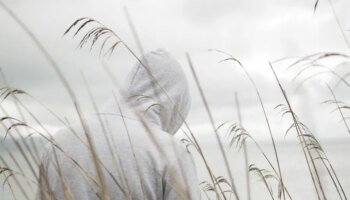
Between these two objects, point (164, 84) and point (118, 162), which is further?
point (164, 84)

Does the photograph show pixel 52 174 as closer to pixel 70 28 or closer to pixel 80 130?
pixel 80 130

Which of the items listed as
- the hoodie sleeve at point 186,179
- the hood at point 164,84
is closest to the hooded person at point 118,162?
the hoodie sleeve at point 186,179

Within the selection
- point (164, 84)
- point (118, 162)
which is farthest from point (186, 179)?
point (164, 84)

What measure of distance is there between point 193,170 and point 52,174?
594 mm

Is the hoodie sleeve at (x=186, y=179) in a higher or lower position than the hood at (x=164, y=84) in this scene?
lower

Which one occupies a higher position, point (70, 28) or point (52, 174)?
point (70, 28)

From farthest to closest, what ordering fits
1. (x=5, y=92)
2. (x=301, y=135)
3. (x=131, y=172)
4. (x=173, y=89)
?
(x=173, y=89) < (x=301, y=135) < (x=131, y=172) < (x=5, y=92)

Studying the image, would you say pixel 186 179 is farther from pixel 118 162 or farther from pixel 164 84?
pixel 164 84

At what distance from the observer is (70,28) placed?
1.81m

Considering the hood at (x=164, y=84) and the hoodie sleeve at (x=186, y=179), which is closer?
the hoodie sleeve at (x=186, y=179)

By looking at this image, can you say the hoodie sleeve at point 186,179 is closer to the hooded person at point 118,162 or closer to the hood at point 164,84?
the hooded person at point 118,162

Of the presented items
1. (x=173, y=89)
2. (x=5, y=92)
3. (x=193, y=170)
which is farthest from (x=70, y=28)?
(x=173, y=89)

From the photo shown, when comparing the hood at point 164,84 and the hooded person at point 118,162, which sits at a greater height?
the hood at point 164,84

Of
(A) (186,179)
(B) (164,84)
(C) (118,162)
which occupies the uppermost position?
(B) (164,84)
